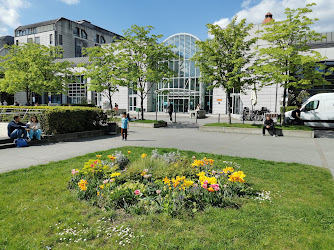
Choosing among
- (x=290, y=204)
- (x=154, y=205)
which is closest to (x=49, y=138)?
(x=154, y=205)

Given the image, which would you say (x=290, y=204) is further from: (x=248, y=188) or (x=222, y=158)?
(x=222, y=158)

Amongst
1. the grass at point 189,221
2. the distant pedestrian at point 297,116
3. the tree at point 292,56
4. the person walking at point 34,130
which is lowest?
the grass at point 189,221

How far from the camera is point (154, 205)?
4.05 metres

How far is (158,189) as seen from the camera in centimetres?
458

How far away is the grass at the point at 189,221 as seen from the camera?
306 cm

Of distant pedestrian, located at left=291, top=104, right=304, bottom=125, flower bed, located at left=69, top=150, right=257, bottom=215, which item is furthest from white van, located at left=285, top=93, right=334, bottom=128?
flower bed, located at left=69, top=150, right=257, bottom=215

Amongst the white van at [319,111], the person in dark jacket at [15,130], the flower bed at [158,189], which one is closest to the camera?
the flower bed at [158,189]

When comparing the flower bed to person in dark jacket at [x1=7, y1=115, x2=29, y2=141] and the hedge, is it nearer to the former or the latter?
person in dark jacket at [x1=7, y1=115, x2=29, y2=141]

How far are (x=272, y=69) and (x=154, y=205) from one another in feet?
43.4

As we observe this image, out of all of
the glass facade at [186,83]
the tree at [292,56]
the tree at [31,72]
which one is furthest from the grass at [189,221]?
the glass facade at [186,83]

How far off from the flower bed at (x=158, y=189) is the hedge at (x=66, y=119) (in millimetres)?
7547

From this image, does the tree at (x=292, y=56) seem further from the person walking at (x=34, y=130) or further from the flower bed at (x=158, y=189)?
the person walking at (x=34, y=130)

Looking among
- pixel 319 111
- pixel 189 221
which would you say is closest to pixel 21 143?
pixel 189 221

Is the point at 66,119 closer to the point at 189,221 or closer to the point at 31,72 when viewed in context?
the point at 189,221
